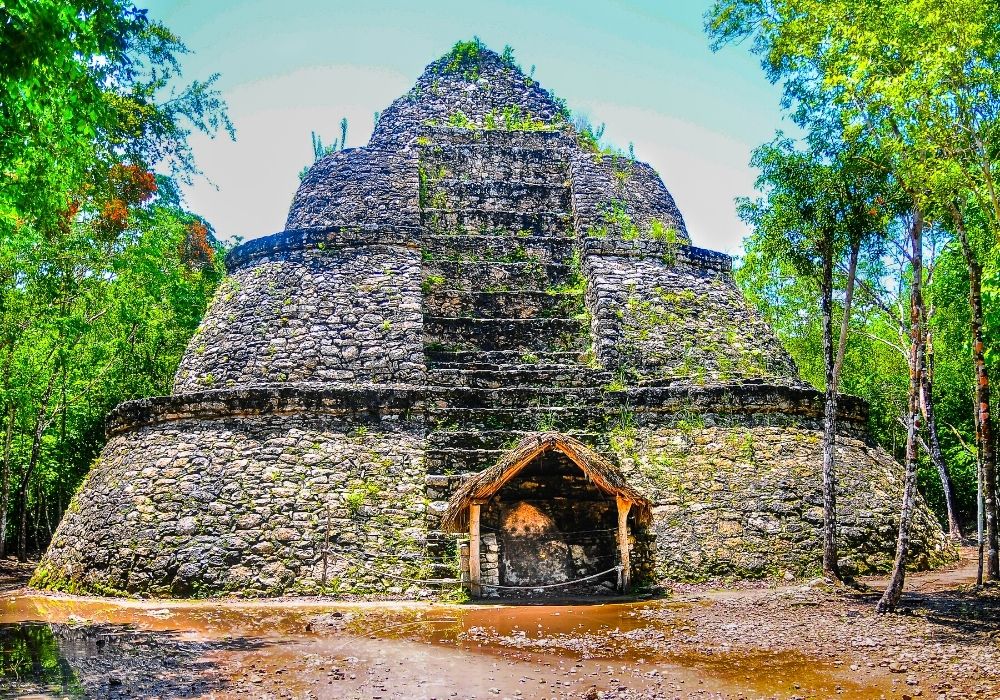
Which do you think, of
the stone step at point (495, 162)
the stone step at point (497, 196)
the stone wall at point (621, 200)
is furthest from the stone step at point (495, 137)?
the stone step at point (497, 196)

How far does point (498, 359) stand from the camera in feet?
44.3

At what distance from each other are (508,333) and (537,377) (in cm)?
190

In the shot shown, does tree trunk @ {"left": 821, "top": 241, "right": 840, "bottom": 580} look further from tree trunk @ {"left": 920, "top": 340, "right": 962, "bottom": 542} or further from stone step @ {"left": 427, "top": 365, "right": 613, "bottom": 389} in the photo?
tree trunk @ {"left": 920, "top": 340, "right": 962, "bottom": 542}

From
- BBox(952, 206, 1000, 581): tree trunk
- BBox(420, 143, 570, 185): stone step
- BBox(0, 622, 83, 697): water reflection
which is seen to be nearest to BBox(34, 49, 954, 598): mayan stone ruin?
BBox(952, 206, 1000, 581): tree trunk

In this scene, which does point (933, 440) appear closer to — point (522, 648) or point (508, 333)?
point (508, 333)

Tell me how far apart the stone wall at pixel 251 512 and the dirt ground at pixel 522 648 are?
594mm

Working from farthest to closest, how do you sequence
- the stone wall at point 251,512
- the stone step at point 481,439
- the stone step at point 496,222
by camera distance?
1. the stone step at point 496,222
2. the stone step at point 481,439
3. the stone wall at point 251,512

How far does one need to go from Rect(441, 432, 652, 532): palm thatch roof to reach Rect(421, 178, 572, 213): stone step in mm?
8551

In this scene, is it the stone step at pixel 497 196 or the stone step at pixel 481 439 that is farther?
the stone step at pixel 497 196

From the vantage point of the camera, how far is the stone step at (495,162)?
1784cm

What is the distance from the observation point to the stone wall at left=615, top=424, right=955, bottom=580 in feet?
34.3

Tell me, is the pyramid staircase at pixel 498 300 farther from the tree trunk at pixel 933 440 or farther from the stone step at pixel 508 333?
the tree trunk at pixel 933 440

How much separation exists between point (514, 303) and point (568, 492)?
5.25 meters

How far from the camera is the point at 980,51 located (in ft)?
29.2
